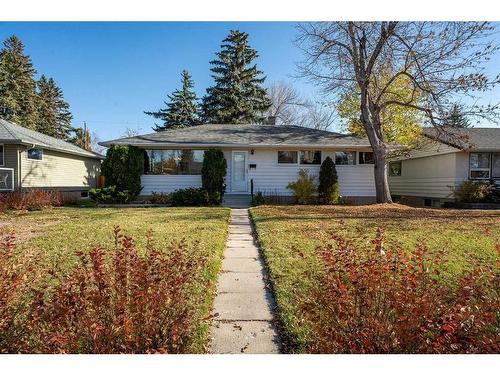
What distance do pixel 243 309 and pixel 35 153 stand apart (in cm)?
1789

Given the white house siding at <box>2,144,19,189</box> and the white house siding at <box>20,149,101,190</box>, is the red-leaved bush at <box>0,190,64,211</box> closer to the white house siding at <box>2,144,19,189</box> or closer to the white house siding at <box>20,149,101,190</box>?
the white house siding at <box>2,144,19,189</box>

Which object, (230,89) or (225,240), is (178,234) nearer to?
(225,240)

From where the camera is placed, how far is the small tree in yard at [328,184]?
1416cm

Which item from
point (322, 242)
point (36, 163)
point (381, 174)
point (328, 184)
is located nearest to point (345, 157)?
point (381, 174)

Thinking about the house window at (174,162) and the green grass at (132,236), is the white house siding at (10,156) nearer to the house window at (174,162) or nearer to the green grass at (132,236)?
the green grass at (132,236)

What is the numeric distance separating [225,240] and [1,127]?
1612 cm

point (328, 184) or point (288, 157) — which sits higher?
point (288, 157)

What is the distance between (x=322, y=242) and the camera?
602 cm

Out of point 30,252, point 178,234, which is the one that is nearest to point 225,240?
point 178,234

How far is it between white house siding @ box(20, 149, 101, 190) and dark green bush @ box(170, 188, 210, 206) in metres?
8.49

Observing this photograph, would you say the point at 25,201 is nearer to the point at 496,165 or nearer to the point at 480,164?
the point at 480,164

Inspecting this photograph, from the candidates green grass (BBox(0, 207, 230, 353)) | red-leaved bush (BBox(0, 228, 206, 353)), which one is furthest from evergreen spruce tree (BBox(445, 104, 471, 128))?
red-leaved bush (BBox(0, 228, 206, 353))

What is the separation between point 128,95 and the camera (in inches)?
299

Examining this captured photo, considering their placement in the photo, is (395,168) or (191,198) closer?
(191,198)
